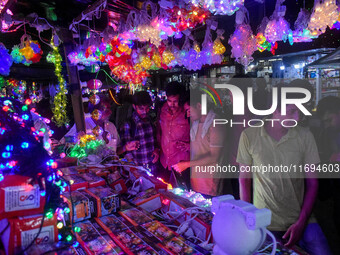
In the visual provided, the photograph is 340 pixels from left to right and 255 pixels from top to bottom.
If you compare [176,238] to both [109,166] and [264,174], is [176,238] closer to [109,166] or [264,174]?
[264,174]

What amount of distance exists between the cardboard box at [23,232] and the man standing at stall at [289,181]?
1370 mm

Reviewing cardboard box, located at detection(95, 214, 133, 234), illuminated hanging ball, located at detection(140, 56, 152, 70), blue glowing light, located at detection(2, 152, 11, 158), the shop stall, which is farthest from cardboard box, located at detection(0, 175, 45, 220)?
illuminated hanging ball, located at detection(140, 56, 152, 70)

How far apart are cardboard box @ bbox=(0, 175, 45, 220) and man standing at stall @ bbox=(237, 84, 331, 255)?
1.41m

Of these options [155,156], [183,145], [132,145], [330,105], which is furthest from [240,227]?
[330,105]

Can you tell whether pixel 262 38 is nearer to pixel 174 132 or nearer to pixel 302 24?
pixel 302 24

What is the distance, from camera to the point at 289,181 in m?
1.75

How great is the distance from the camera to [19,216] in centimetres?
104

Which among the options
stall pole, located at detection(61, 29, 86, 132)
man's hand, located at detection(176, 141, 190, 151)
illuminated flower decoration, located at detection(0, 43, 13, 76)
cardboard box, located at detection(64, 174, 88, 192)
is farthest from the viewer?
A: stall pole, located at detection(61, 29, 86, 132)

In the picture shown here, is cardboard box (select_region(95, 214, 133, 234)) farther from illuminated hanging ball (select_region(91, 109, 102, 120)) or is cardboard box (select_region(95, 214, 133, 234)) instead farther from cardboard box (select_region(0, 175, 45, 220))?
illuminated hanging ball (select_region(91, 109, 102, 120))

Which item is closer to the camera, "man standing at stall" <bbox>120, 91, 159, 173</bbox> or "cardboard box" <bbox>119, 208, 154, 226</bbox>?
"cardboard box" <bbox>119, 208, 154, 226</bbox>

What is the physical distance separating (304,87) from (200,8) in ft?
3.77

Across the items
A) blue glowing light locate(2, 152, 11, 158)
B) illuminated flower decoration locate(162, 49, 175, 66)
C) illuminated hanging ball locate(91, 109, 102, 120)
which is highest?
illuminated flower decoration locate(162, 49, 175, 66)

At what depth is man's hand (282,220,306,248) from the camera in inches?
63.5

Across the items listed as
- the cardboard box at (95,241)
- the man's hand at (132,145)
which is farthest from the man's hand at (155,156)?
the cardboard box at (95,241)
